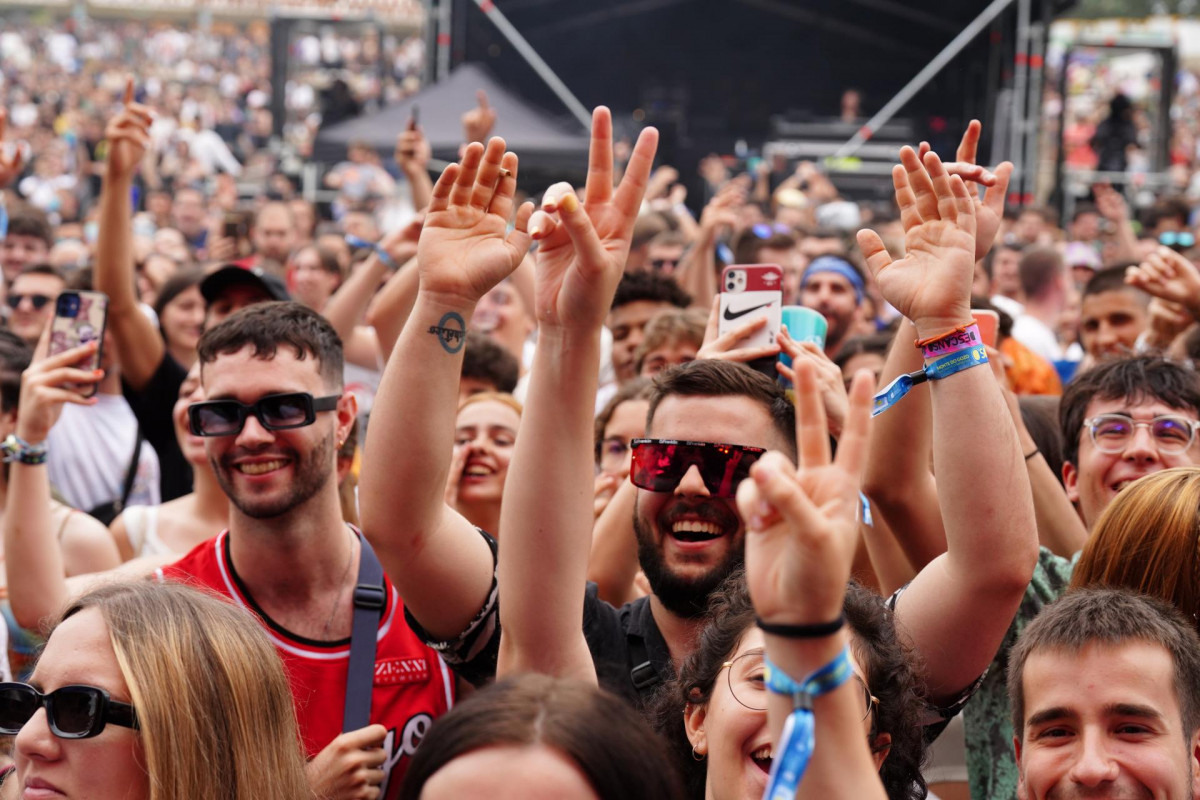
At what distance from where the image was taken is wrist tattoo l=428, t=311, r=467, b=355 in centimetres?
259

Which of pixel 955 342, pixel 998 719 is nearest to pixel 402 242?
pixel 998 719

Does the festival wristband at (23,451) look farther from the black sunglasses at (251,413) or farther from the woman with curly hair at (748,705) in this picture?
the woman with curly hair at (748,705)

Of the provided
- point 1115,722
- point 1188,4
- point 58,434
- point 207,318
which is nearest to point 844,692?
point 1115,722

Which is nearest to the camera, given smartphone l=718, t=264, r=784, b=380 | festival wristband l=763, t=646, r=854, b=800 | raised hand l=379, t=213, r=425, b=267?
festival wristband l=763, t=646, r=854, b=800

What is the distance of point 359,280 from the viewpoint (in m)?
5.39

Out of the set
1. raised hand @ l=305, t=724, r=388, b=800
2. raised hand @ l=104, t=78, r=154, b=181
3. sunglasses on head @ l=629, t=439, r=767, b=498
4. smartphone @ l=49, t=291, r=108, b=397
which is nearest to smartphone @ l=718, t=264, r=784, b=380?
sunglasses on head @ l=629, t=439, r=767, b=498

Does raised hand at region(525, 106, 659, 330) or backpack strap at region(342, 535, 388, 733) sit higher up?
raised hand at region(525, 106, 659, 330)

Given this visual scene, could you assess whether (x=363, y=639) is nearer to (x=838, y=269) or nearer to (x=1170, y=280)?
(x=1170, y=280)

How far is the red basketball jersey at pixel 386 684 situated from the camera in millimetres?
2994

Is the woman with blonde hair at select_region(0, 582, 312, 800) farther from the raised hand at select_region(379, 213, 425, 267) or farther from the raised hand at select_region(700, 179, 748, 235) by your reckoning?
the raised hand at select_region(700, 179, 748, 235)

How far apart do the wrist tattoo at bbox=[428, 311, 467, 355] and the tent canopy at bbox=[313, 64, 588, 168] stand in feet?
35.2

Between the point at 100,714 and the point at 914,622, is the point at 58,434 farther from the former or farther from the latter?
the point at 914,622

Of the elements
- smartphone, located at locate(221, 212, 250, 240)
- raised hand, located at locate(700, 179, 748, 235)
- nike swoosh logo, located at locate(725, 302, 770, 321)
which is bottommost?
nike swoosh logo, located at locate(725, 302, 770, 321)

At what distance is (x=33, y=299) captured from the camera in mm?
6211
